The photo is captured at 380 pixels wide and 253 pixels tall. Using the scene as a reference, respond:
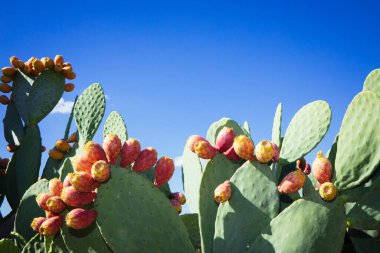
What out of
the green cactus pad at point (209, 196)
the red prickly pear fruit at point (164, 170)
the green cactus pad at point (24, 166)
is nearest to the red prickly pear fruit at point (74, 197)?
the red prickly pear fruit at point (164, 170)

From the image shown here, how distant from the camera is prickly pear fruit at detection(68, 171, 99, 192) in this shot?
4.42ft

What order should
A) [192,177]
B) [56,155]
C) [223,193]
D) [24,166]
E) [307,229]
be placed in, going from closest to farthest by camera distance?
1. [307,229]
2. [223,193]
3. [192,177]
4. [56,155]
5. [24,166]

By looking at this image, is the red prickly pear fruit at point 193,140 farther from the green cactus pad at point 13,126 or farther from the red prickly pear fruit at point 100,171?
the green cactus pad at point 13,126

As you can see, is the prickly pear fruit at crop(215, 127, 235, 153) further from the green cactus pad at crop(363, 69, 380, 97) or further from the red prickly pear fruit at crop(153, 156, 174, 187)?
the green cactus pad at crop(363, 69, 380, 97)

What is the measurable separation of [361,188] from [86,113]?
1631 millimetres

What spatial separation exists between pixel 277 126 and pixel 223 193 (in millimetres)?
572

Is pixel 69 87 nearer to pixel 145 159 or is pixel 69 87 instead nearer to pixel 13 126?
pixel 13 126

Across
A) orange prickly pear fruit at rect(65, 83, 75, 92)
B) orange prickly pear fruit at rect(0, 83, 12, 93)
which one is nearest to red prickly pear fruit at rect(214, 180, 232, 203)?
orange prickly pear fruit at rect(65, 83, 75, 92)

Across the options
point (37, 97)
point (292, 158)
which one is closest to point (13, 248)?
point (292, 158)

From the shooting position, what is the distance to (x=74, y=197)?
1399 millimetres

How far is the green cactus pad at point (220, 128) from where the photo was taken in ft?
6.57

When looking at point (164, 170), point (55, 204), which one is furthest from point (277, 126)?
point (55, 204)

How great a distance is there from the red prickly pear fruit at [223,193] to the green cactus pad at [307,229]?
0.17 meters

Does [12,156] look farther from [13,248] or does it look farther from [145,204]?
[145,204]
